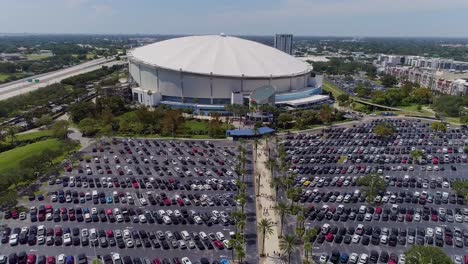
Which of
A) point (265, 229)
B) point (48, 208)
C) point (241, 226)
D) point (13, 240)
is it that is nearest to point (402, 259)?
point (265, 229)

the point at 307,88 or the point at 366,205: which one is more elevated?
the point at 307,88

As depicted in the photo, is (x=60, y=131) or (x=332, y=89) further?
(x=332, y=89)

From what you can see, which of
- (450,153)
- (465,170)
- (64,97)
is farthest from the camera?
(64,97)

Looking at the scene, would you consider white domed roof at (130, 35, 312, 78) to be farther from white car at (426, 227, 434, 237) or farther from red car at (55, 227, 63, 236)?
white car at (426, 227, 434, 237)

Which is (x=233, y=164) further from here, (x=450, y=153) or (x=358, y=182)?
(x=450, y=153)

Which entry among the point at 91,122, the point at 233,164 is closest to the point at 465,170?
the point at 233,164

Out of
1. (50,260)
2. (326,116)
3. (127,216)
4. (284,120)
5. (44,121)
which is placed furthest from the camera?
(326,116)

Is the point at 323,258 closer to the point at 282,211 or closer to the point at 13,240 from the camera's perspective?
the point at 282,211
